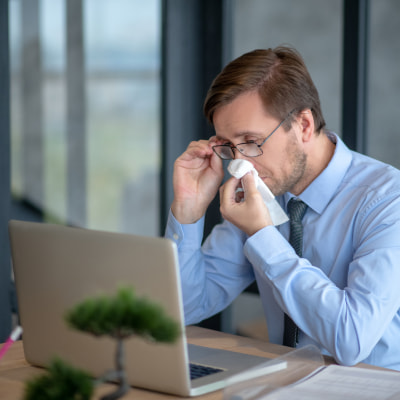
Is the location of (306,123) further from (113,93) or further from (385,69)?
(113,93)

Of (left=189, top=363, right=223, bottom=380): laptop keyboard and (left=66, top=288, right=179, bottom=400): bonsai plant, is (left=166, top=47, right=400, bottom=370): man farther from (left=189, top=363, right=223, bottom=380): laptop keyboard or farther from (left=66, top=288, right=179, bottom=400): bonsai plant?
(left=66, top=288, right=179, bottom=400): bonsai plant

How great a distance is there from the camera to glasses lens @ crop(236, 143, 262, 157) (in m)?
1.67

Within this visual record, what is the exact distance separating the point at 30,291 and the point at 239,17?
330 cm

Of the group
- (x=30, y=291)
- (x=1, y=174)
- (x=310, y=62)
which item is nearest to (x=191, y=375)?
(x=30, y=291)

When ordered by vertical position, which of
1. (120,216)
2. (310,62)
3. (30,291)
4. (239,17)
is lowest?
(120,216)

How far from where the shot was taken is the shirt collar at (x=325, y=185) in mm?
1633

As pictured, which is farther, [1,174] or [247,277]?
[1,174]

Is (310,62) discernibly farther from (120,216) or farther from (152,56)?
(120,216)

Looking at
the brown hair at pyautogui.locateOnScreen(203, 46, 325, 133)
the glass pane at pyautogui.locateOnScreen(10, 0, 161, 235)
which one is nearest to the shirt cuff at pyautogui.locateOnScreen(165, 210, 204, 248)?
the brown hair at pyautogui.locateOnScreen(203, 46, 325, 133)

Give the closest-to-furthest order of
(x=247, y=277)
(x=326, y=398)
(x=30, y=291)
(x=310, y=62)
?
(x=326, y=398) → (x=30, y=291) → (x=247, y=277) → (x=310, y=62)

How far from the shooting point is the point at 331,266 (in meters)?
1.59

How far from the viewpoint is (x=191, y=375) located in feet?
3.58

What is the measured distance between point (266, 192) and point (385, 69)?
2495mm

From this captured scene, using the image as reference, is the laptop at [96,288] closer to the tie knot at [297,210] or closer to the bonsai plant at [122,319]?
the bonsai plant at [122,319]
